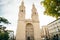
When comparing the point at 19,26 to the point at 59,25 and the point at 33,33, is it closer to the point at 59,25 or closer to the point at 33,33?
the point at 33,33

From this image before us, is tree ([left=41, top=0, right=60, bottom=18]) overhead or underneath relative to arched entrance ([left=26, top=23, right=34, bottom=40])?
overhead

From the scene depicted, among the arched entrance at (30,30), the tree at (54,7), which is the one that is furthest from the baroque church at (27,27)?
the tree at (54,7)

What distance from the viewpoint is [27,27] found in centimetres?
6391

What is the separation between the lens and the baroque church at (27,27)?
2311 inches

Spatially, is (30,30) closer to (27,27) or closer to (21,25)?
(27,27)

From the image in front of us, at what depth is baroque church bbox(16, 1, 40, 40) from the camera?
5869cm

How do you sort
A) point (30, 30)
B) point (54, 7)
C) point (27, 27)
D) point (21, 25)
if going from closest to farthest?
point (54, 7) < point (21, 25) < point (30, 30) < point (27, 27)

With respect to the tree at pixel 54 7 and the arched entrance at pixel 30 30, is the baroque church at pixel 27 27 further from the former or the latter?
the tree at pixel 54 7

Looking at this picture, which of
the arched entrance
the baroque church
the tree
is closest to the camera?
the tree

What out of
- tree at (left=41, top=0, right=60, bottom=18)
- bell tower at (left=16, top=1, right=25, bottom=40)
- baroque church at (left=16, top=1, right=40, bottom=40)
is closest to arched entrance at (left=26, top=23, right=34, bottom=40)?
baroque church at (left=16, top=1, right=40, bottom=40)

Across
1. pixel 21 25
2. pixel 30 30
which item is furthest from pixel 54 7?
pixel 30 30

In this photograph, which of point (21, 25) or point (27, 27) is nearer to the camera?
point (21, 25)

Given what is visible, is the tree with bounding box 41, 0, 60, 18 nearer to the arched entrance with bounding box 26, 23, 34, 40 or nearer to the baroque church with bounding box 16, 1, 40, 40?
the baroque church with bounding box 16, 1, 40, 40

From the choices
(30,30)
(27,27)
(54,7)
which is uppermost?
(54,7)
